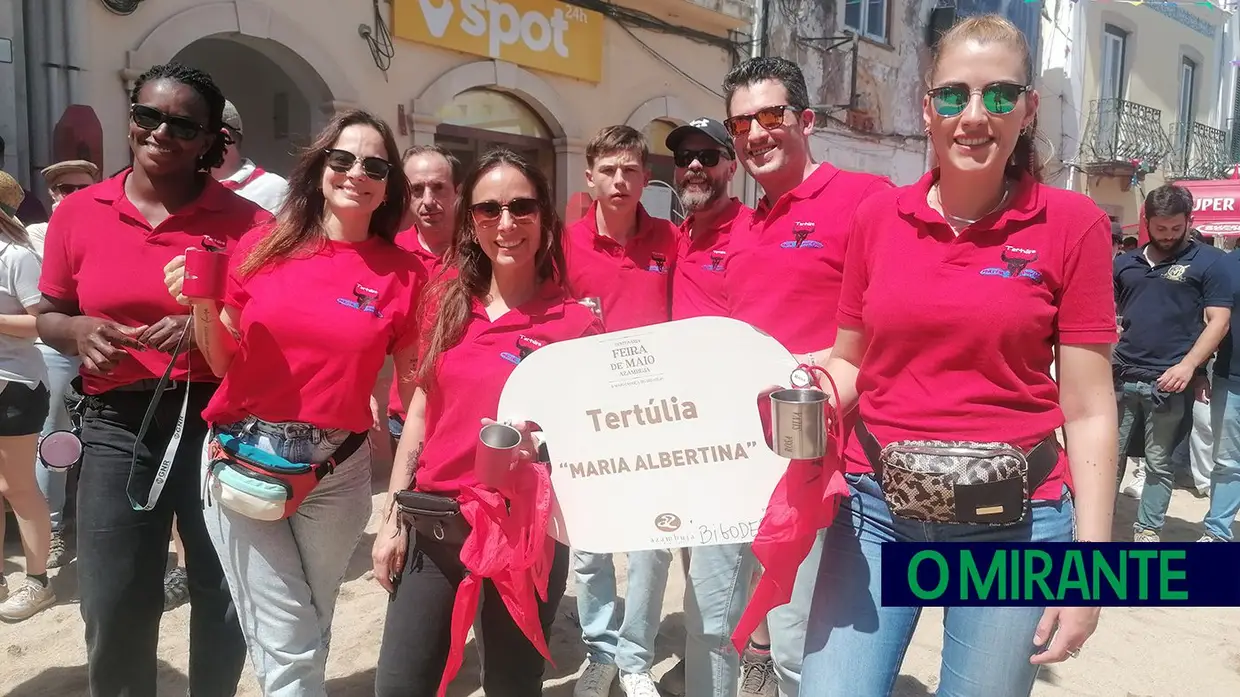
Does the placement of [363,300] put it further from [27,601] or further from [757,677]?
[27,601]

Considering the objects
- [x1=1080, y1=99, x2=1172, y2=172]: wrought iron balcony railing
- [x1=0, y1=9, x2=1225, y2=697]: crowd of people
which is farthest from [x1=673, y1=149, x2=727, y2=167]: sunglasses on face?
[x1=1080, y1=99, x2=1172, y2=172]: wrought iron balcony railing

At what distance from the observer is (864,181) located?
2.62 meters

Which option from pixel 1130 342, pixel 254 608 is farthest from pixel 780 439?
pixel 1130 342

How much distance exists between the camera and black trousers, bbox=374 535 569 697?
209 centimetres

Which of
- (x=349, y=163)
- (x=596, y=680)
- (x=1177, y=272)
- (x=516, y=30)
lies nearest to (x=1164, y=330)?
(x=1177, y=272)

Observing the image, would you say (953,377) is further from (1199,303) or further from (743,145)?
(1199,303)

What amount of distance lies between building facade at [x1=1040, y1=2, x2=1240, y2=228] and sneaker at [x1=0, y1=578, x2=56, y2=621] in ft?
51.2

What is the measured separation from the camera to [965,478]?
5.43 ft

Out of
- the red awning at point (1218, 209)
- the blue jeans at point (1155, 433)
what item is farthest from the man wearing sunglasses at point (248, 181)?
the red awning at point (1218, 209)

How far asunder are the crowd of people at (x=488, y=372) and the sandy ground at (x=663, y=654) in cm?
100

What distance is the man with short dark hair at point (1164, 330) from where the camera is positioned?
15.9 ft

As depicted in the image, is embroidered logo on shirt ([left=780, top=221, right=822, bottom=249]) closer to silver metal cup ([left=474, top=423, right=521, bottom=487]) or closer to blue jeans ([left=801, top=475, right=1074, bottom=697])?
blue jeans ([left=801, top=475, right=1074, bottom=697])

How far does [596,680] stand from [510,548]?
57.0 inches

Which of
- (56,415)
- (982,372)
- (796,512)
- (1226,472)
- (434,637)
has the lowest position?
(1226,472)
